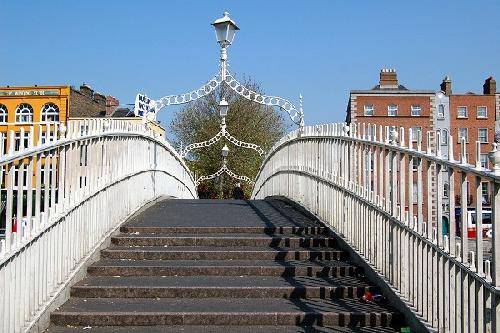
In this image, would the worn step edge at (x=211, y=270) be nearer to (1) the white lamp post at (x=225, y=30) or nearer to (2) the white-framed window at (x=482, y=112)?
(1) the white lamp post at (x=225, y=30)

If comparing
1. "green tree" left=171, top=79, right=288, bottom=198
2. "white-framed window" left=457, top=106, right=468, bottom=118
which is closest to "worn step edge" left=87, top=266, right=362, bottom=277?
"green tree" left=171, top=79, right=288, bottom=198

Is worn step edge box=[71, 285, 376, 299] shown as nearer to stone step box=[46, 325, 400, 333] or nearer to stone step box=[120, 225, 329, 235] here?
stone step box=[46, 325, 400, 333]

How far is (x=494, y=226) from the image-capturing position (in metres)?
4.36

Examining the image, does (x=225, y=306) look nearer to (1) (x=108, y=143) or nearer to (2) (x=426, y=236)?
(2) (x=426, y=236)

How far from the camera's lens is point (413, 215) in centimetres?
640

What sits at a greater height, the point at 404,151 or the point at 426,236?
Result: the point at 404,151

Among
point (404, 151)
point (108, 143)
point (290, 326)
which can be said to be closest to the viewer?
point (290, 326)

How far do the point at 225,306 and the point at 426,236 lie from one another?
2073 mm

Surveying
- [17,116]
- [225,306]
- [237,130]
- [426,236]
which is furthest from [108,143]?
[17,116]

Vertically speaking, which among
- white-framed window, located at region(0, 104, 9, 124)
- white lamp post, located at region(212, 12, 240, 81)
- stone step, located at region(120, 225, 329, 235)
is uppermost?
white-framed window, located at region(0, 104, 9, 124)

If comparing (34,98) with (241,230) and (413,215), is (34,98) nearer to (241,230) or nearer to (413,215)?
(241,230)

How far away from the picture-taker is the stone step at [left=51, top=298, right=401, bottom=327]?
6.25m

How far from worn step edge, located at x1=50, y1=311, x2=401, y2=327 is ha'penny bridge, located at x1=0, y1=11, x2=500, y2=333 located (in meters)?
0.01

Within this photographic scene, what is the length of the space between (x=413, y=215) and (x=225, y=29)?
1102cm
